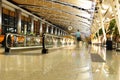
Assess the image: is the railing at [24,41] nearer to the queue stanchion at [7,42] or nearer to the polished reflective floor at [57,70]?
the queue stanchion at [7,42]

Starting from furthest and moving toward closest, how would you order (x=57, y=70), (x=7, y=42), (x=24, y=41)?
(x=24, y=41) < (x=7, y=42) < (x=57, y=70)

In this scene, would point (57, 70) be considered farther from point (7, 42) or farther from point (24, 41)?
point (24, 41)

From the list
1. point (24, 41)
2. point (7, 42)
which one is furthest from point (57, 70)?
point (24, 41)

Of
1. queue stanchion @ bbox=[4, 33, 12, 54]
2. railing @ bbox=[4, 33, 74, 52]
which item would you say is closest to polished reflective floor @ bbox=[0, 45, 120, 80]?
queue stanchion @ bbox=[4, 33, 12, 54]

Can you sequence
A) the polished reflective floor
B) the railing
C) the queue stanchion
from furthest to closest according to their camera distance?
1. the railing
2. the queue stanchion
3. the polished reflective floor

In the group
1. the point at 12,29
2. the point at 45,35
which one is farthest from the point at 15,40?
the point at 12,29

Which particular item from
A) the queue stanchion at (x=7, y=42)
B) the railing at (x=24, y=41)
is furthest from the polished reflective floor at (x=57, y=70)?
the railing at (x=24, y=41)

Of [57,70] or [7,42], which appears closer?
[57,70]

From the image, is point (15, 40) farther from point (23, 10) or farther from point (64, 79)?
point (23, 10)

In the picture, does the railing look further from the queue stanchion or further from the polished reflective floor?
the polished reflective floor

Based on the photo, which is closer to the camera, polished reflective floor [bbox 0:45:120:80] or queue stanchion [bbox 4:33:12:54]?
polished reflective floor [bbox 0:45:120:80]

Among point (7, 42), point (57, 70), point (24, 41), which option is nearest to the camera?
point (57, 70)

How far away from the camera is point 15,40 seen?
15820 millimetres

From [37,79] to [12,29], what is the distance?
3333 centimetres
